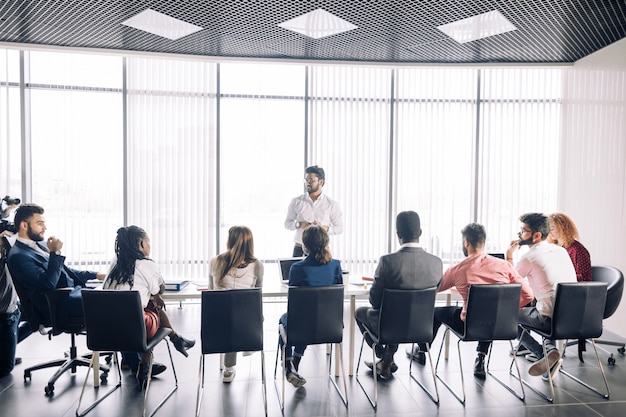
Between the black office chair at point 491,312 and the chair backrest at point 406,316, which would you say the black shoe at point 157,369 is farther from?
the black office chair at point 491,312

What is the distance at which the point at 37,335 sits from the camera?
511cm

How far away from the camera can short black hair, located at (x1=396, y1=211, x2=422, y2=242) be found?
3.48 meters

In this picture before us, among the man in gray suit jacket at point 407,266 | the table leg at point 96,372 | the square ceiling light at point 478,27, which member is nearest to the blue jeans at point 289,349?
the man in gray suit jacket at point 407,266

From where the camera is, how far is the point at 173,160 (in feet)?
20.6

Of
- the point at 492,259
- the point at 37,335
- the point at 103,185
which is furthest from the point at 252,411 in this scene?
the point at 103,185

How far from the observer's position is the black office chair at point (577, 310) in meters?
3.46

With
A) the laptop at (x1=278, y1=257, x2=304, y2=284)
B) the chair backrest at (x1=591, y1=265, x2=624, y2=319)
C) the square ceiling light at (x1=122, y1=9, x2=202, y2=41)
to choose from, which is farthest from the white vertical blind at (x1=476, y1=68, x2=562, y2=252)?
the square ceiling light at (x1=122, y1=9, x2=202, y2=41)

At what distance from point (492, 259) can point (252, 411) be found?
6.77ft

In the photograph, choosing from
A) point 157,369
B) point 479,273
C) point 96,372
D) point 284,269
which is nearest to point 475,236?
point 479,273

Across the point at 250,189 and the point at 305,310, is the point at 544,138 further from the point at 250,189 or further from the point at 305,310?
the point at 305,310

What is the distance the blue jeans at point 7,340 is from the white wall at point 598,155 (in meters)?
5.81

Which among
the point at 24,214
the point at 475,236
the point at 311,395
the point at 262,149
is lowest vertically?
the point at 311,395

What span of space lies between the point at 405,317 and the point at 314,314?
0.64m

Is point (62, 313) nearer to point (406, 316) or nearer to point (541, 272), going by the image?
point (406, 316)
